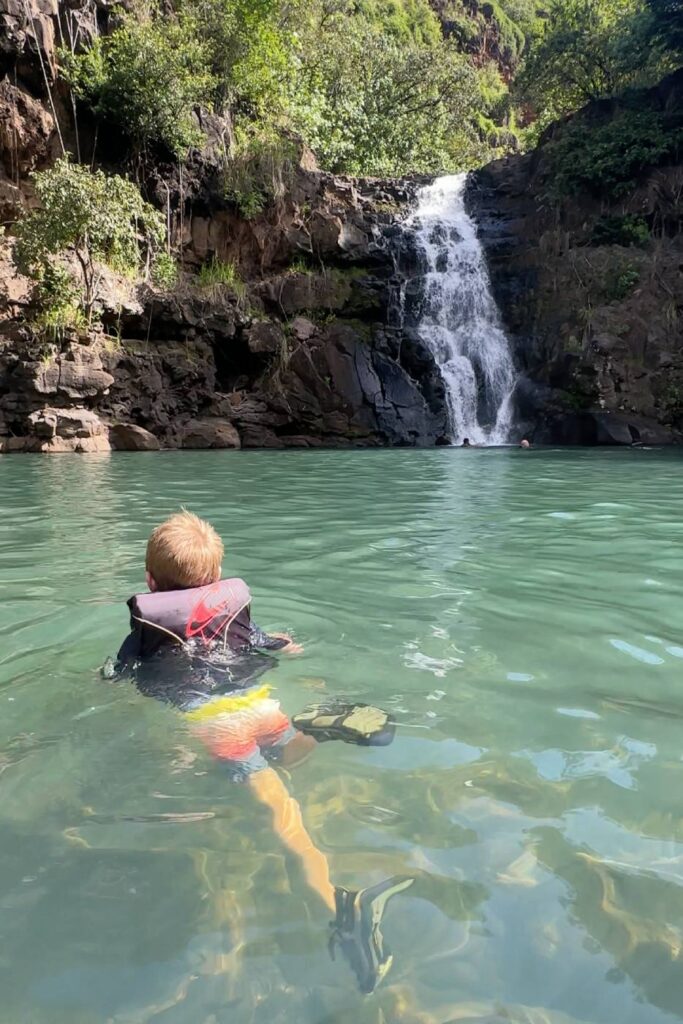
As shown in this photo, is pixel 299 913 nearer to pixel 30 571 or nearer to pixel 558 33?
pixel 30 571

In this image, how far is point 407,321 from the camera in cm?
2489

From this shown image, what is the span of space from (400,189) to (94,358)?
13587mm

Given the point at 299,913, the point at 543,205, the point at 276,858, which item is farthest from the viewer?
the point at 543,205

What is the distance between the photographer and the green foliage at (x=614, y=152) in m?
24.6

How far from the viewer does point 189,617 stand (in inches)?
125

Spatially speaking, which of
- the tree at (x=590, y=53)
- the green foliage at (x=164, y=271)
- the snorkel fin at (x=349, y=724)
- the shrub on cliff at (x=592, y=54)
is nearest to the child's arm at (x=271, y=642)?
the snorkel fin at (x=349, y=724)

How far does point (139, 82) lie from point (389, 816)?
26.5 metres

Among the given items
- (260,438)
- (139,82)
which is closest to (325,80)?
(139,82)

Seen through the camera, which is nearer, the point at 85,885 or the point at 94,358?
the point at 85,885

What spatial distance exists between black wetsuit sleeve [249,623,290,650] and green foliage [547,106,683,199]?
25940 millimetres

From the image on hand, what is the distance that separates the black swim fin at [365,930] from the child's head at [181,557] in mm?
1646

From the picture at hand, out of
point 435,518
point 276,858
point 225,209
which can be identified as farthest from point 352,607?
point 225,209

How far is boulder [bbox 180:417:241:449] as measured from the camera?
69.8 feet

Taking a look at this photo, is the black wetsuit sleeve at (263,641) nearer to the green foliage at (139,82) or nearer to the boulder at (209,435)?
the boulder at (209,435)
